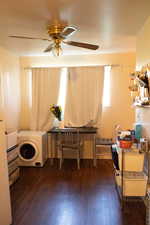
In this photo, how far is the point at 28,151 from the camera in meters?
3.92

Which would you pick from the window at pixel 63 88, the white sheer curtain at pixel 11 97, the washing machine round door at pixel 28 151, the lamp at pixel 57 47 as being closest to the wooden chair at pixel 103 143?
the window at pixel 63 88

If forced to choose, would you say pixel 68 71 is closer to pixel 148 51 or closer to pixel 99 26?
pixel 99 26

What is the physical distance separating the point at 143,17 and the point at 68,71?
224 cm

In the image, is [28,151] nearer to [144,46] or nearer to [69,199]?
[69,199]

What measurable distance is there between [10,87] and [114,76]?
2.34 metres

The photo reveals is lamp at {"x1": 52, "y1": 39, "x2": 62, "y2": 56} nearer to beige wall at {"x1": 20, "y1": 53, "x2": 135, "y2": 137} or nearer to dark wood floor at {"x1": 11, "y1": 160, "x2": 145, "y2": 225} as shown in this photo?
beige wall at {"x1": 20, "y1": 53, "x2": 135, "y2": 137}

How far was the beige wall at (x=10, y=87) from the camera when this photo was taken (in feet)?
11.8

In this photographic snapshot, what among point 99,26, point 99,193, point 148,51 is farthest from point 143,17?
point 99,193

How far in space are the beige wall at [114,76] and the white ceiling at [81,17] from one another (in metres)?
1.01

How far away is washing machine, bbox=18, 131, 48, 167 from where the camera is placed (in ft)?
12.4

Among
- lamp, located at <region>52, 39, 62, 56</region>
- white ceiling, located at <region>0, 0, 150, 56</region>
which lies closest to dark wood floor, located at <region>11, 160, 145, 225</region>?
lamp, located at <region>52, 39, 62, 56</region>

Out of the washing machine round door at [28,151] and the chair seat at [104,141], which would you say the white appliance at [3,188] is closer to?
the washing machine round door at [28,151]

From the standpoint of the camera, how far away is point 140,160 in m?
2.38

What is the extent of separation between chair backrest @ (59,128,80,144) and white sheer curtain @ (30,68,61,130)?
452mm
